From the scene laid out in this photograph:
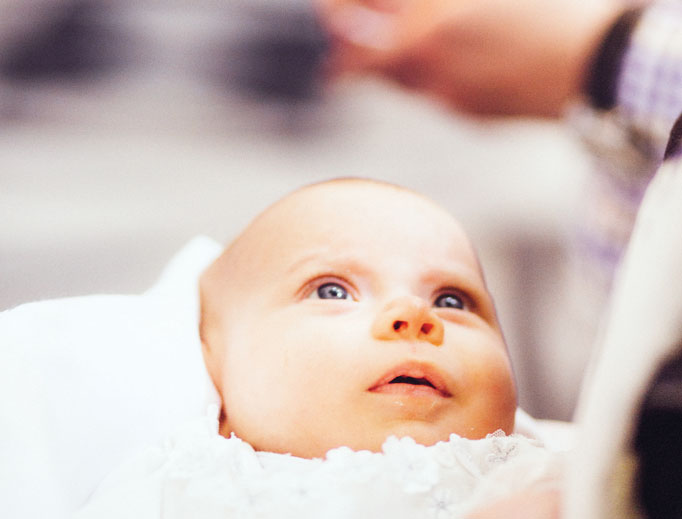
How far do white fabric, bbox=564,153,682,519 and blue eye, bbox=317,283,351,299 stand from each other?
0.24 metres

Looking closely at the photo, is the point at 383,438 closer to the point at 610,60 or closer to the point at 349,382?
the point at 349,382

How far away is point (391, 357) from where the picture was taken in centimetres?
44

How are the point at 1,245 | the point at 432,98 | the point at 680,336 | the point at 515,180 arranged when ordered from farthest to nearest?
1. the point at 515,180
2. the point at 432,98
3. the point at 1,245
4. the point at 680,336

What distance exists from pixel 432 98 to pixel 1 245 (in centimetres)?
66

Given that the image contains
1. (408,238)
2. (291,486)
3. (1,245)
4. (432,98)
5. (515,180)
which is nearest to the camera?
(291,486)

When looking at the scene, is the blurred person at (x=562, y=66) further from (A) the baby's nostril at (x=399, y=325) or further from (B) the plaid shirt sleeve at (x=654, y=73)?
(A) the baby's nostril at (x=399, y=325)

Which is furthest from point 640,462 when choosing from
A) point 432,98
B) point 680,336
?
point 432,98

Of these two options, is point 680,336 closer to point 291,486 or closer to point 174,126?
point 291,486

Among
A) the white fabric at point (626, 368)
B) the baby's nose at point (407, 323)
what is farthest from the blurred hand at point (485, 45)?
the white fabric at point (626, 368)

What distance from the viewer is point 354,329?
461 mm

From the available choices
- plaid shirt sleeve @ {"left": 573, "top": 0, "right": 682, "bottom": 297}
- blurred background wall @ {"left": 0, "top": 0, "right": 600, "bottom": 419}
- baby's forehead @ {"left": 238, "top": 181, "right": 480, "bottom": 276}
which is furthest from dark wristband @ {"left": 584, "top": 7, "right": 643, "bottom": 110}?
baby's forehead @ {"left": 238, "top": 181, "right": 480, "bottom": 276}

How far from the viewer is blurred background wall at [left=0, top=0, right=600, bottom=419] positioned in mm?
1115

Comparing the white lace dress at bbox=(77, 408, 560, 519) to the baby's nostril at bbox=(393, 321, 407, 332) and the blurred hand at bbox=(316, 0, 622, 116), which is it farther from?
the blurred hand at bbox=(316, 0, 622, 116)

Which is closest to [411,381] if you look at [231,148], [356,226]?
[356,226]
